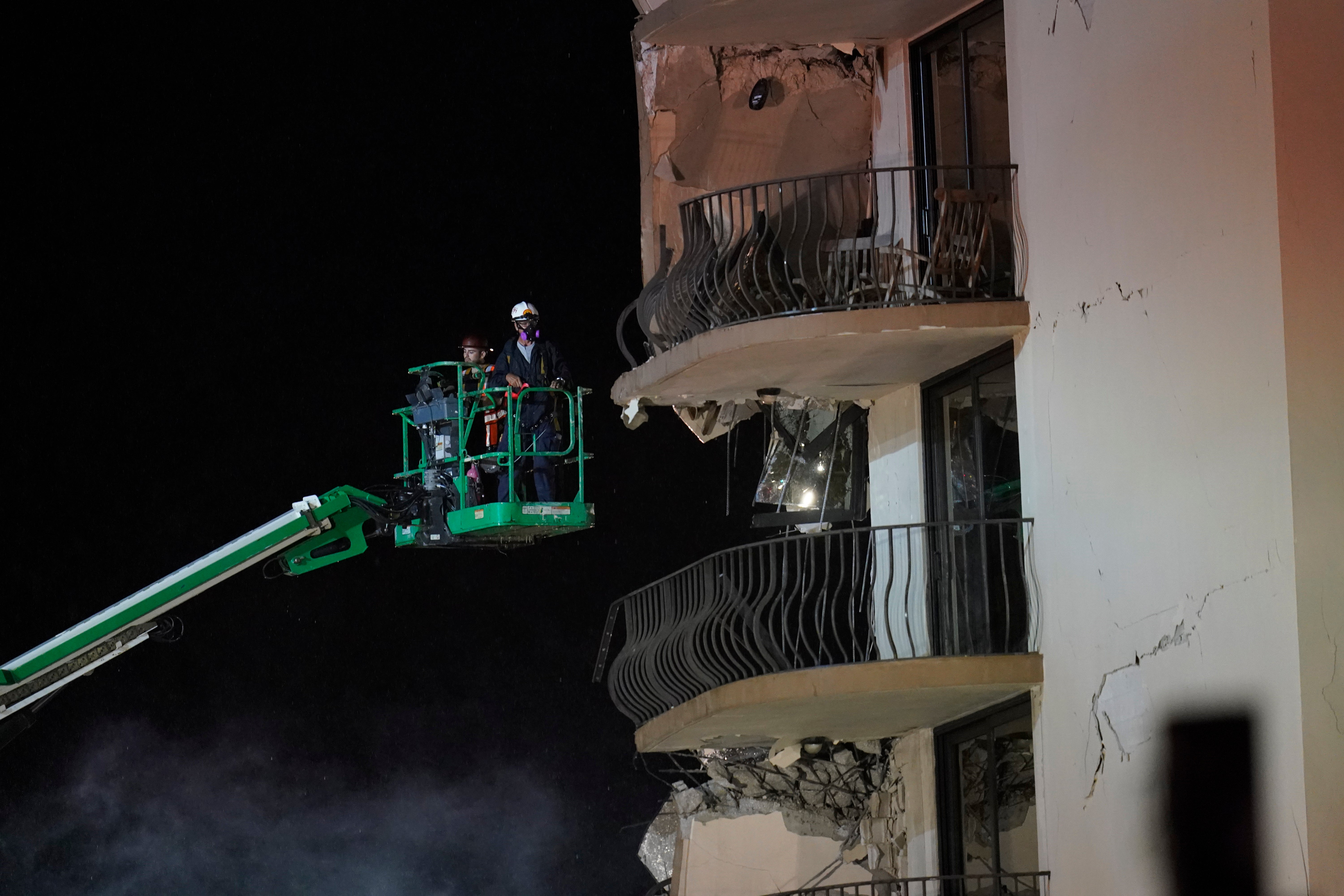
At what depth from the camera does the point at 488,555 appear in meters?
34.8

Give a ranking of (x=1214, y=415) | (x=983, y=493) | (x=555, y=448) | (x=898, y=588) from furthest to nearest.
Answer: (x=555, y=448)
(x=898, y=588)
(x=983, y=493)
(x=1214, y=415)

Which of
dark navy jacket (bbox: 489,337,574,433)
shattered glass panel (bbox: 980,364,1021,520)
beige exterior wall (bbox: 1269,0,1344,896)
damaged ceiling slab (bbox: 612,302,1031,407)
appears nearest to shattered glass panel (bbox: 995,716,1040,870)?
shattered glass panel (bbox: 980,364,1021,520)

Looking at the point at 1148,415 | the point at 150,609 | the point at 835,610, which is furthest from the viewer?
the point at 150,609

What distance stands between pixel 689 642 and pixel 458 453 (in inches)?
154

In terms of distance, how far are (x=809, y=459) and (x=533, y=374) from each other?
312 cm

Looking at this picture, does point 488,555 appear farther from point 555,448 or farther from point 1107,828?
point 1107,828

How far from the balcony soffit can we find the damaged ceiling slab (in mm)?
3376

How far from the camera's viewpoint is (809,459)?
1766 cm

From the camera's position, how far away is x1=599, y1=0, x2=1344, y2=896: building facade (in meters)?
9.62

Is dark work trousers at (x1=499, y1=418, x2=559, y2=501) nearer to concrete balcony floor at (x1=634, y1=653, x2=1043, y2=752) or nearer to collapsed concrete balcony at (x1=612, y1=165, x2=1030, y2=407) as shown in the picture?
collapsed concrete balcony at (x1=612, y1=165, x2=1030, y2=407)

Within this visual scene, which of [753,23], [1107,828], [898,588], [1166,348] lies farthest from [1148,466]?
[753,23]

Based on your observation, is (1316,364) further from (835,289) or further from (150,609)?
(150,609)

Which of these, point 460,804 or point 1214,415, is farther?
point 460,804

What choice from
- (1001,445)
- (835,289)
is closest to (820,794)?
(1001,445)
